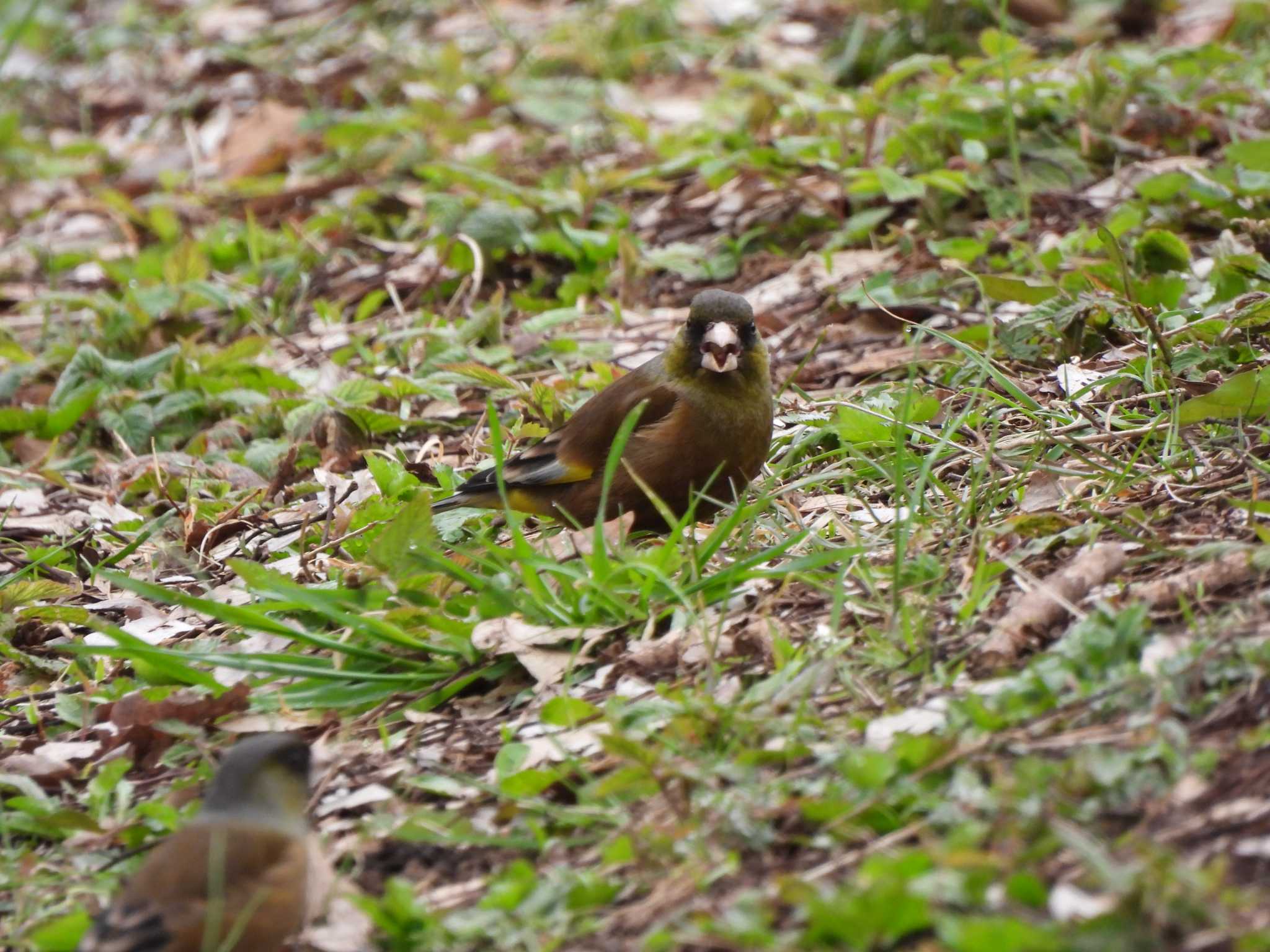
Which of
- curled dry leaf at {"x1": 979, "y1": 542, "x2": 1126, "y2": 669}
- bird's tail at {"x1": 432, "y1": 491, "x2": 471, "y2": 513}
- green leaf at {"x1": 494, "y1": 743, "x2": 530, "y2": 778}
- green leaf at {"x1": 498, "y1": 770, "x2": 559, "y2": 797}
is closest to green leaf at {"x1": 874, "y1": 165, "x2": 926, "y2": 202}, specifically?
bird's tail at {"x1": 432, "y1": 491, "x2": 471, "y2": 513}

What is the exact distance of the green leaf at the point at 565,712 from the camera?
336cm

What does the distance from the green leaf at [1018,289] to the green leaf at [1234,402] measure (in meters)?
1.17

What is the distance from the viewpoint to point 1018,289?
16.9 ft

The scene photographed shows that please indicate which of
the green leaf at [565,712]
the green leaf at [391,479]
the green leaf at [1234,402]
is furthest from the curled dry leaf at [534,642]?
the green leaf at [1234,402]

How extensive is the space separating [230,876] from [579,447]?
2.18 metres

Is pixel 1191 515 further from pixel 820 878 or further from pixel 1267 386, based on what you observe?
pixel 820 878

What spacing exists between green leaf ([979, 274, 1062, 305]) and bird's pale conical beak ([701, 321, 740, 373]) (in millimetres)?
1042

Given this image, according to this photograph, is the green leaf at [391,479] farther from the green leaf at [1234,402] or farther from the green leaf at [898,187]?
the green leaf at [898,187]

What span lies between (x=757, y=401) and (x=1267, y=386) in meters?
1.40

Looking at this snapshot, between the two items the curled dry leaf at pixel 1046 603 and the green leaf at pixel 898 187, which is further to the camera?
the green leaf at pixel 898 187

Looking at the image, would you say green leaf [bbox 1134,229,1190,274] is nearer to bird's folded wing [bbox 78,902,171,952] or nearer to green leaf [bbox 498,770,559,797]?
green leaf [bbox 498,770,559,797]

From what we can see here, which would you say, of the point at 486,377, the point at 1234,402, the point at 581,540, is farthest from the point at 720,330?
the point at 1234,402

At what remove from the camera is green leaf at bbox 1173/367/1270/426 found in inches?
153

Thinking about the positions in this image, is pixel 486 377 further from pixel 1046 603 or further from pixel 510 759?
pixel 1046 603
